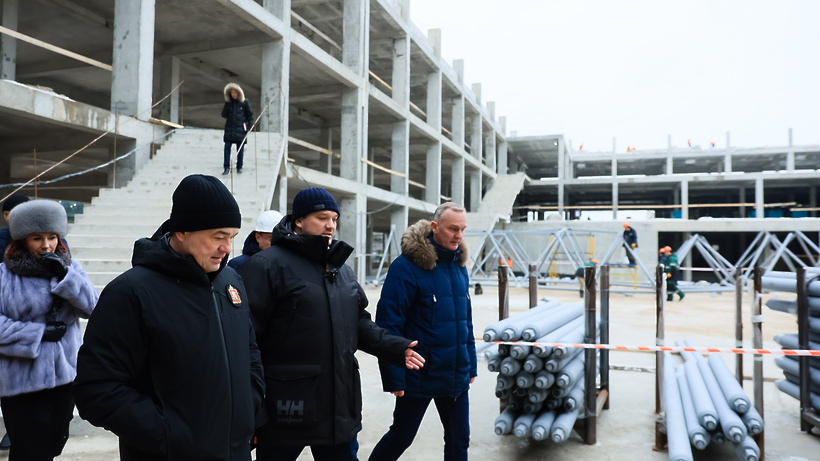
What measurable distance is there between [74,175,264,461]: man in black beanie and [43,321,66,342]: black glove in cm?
135

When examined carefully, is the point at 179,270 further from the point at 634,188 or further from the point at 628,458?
the point at 634,188

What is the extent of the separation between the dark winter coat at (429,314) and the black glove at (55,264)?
1728 mm

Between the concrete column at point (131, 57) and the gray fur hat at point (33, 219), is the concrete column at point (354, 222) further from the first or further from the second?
the gray fur hat at point (33, 219)

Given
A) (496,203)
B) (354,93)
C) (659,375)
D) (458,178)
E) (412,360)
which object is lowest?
(659,375)

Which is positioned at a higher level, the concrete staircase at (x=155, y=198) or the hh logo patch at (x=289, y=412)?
the concrete staircase at (x=155, y=198)

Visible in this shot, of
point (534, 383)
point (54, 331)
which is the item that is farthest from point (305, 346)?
point (534, 383)

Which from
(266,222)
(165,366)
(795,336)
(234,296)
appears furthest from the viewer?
(795,336)

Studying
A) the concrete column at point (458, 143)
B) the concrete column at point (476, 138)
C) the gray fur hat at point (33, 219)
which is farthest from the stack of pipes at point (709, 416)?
the concrete column at point (476, 138)

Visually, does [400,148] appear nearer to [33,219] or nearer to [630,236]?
[630,236]

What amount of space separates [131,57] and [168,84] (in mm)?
4963

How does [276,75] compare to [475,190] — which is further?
[475,190]

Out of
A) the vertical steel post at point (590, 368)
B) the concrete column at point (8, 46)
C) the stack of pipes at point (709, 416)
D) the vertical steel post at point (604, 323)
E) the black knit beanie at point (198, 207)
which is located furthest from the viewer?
the concrete column at point (8, 46)

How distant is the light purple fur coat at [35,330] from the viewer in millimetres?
2521

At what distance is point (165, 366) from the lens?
1631 mm
